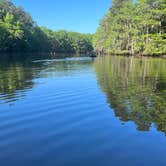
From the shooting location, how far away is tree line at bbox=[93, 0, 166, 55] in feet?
193

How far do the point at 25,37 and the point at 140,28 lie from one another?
45.2 meters

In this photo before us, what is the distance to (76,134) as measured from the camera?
838cm

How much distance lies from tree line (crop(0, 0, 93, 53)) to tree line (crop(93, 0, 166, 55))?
29358 millimetres

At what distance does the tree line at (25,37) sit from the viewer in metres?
88.1

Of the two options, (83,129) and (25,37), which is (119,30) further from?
(83,129)

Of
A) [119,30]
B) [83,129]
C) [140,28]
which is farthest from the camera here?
[119,30]

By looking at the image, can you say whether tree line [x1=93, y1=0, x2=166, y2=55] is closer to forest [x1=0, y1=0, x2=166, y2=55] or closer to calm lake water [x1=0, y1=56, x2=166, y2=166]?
forest [x1=0, y1=0, x2=166, y2=55]

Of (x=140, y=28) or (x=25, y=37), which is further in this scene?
(x=25, y=37)

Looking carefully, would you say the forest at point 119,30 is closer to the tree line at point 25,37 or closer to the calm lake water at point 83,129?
the tree line at point 25,37

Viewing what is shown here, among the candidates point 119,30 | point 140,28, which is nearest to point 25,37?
point 119,30

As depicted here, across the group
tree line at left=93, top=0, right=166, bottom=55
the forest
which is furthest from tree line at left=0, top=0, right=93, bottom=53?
tree line at left=93, top=0, right=166, bottom=55

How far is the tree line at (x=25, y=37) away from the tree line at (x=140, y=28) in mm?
29358

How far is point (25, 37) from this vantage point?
330 feet

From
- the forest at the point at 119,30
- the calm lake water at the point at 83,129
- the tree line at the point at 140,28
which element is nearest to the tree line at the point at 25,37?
the forest at the point at 119,30
